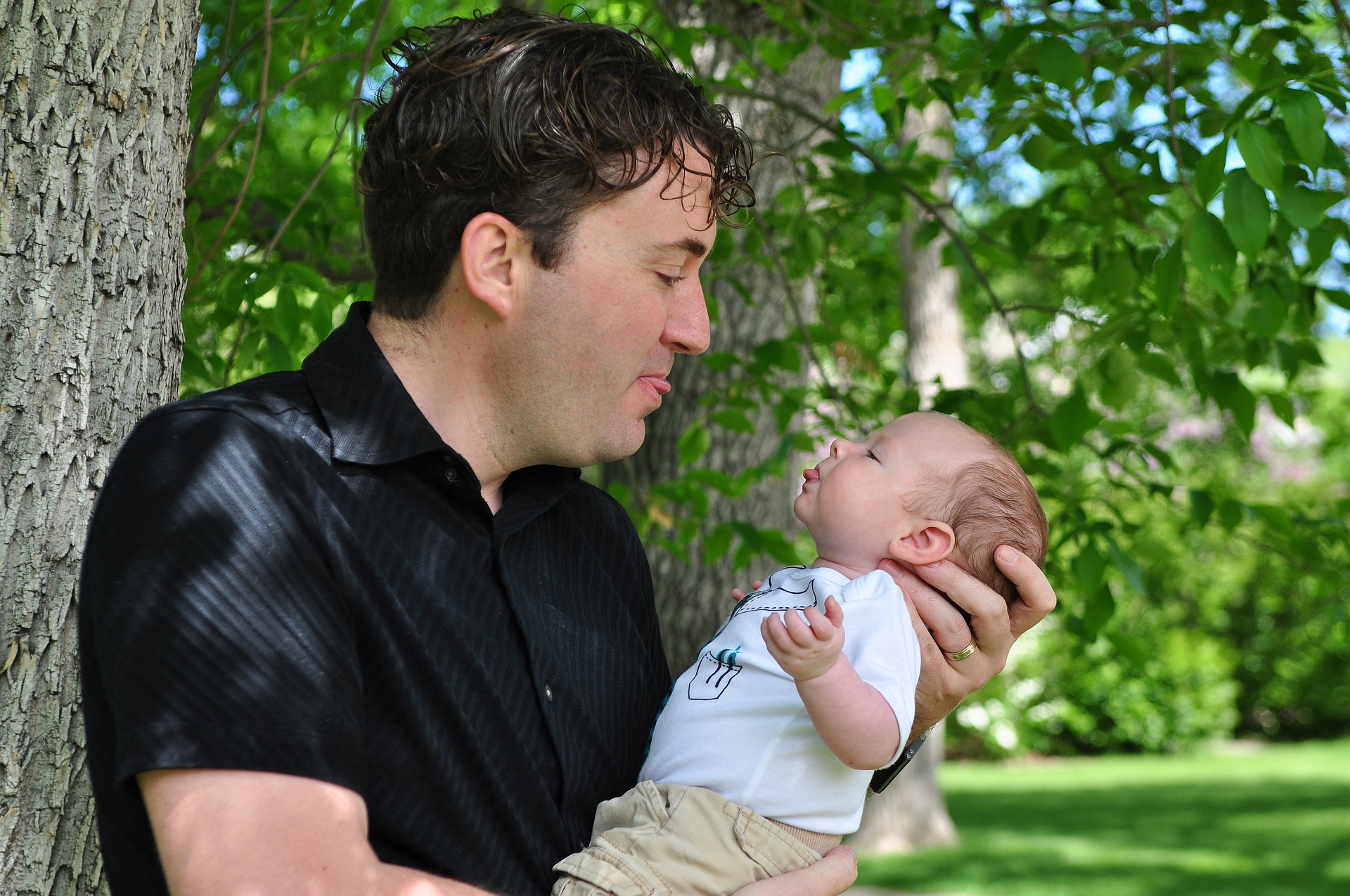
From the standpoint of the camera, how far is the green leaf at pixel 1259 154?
76.2 inches

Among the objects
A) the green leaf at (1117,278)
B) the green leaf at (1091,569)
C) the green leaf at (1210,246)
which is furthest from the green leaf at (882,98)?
the green leaf at (1210,246)

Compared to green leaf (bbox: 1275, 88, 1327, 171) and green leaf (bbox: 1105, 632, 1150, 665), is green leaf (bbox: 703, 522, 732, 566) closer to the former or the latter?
green leaf (bbox: 1105, 632, 1150, 665)

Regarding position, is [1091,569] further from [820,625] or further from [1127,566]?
[820,625]

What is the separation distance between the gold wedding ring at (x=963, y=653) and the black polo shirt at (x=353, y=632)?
631 millimetres

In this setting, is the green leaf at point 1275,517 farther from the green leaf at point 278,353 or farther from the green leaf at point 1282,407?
the green leaf at point 278,353

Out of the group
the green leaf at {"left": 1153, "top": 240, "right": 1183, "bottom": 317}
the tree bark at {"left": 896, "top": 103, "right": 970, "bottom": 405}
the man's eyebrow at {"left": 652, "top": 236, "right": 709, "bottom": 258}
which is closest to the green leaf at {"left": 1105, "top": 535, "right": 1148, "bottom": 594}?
the green leaf at {"left": 1153, "top": 240, "right": 1183, "bottom": 317}

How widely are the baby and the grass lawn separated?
6186 millimetres

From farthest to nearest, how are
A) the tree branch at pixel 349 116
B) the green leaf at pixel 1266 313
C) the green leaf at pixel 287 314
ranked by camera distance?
the green leaf at pixel 1266 313 → the green leaf at pixel 287 314 → the tree branch at pixel 349 116

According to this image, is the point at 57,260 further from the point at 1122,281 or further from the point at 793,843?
the point at 1122,281

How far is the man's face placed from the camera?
5.78ft

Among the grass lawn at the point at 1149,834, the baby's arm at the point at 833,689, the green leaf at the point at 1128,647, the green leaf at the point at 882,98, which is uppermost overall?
the green leaf at the point at 882,98

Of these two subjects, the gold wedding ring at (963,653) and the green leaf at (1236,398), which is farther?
the green leaf at (1236,398)

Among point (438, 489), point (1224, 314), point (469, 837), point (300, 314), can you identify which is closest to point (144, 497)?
point (438, 489)

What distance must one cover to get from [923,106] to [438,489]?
265cm
